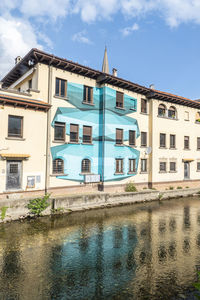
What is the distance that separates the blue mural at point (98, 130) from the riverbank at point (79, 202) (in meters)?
2.89

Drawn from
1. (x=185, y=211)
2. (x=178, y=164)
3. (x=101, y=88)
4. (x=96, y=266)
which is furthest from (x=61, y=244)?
(x=178, y=164)

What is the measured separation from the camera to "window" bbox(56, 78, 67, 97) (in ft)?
62.4

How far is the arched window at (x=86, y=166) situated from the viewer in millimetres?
20781

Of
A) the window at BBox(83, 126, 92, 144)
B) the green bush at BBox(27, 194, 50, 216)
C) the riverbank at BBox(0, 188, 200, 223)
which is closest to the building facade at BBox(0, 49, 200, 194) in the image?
the window at BBox(83, 126, 92, 144)

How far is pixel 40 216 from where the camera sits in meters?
14.8

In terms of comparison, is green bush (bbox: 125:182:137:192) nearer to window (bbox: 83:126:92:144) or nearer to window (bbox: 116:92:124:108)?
window (bbox: 83:126:92:144)

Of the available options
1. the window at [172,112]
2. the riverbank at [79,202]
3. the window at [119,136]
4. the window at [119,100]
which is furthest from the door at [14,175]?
the window at [172,112]

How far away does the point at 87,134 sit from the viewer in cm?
2122

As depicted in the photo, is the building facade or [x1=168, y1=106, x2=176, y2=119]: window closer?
the building facade

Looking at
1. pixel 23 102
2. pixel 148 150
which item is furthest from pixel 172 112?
pixel 23 102

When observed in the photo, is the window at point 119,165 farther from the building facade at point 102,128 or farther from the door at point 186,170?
the door at point 186,170

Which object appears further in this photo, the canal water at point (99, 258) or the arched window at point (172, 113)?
the arched window at point (172, 113)

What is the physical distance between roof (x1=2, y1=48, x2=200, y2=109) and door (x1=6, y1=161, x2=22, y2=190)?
8972mm

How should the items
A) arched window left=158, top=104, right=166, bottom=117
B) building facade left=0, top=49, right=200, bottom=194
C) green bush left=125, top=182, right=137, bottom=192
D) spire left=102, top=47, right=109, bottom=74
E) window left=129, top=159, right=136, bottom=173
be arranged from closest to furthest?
building facade left=0, top=49, right=200, bottom=194
green bush left=125, top=182, right=137, bottom=192
window left=129, top=159, right=136, bottom=173
arched window left=158, top=104, right=166, bottom=117
spire left=102, top=47, right=109, bottom=74
